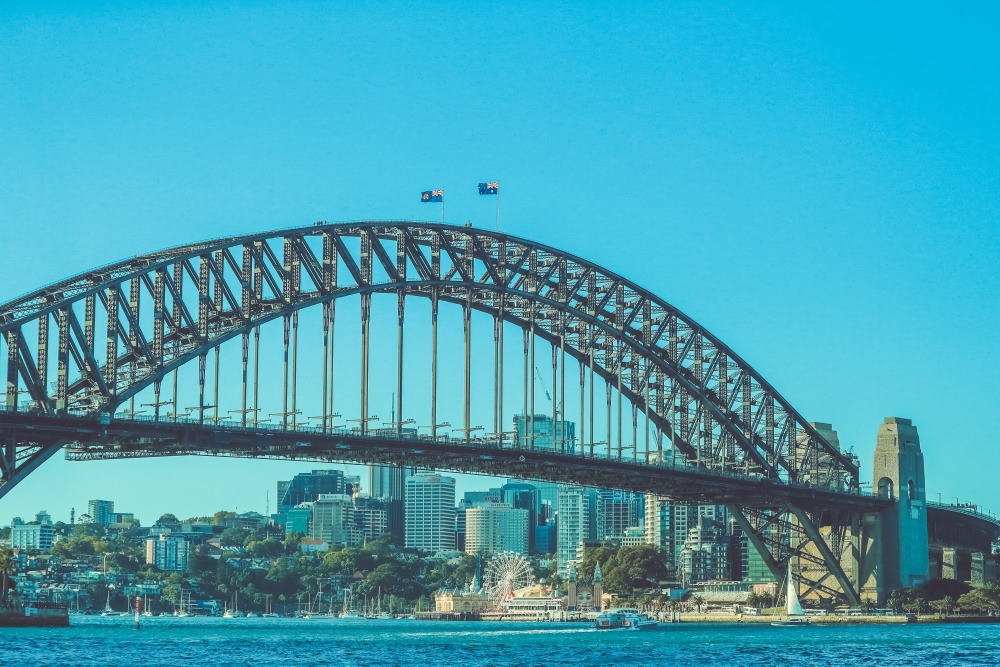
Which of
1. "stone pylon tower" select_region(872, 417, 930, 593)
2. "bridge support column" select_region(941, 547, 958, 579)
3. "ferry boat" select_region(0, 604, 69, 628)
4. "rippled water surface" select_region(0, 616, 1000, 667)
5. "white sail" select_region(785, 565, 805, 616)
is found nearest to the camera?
"rippled water surface" select_region(0, 616, 1000, 667)

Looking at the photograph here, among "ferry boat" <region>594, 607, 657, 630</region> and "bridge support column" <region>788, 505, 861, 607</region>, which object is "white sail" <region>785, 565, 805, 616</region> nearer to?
"bridge support column" <region>788, 505, 861, 607</region>

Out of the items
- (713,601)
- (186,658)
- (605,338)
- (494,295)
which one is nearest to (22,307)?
(186,658)

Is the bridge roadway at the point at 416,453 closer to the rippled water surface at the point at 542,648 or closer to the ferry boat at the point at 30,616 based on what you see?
the rippled water surface at the point at 542,648

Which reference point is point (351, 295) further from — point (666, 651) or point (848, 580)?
point (848, 580)

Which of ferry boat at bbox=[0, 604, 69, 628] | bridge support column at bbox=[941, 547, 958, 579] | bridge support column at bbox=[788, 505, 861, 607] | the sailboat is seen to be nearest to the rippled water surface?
ferry boat at bbox=[0, 604, 69, 628]

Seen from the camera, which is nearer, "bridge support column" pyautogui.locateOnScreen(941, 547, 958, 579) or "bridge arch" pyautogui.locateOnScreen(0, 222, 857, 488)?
"bridge arch" pyautogui.locateOnScreen(0, 222, 857, 488)

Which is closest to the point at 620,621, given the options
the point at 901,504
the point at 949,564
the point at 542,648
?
the point at 901,504
